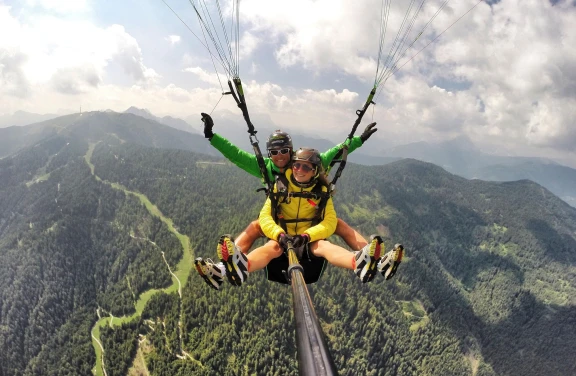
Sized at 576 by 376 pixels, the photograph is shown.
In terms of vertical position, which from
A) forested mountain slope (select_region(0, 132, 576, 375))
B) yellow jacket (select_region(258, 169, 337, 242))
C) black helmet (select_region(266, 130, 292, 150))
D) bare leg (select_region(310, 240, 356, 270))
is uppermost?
black helmet (select_region(266, 130, 292, 150))

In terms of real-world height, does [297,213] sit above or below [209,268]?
above

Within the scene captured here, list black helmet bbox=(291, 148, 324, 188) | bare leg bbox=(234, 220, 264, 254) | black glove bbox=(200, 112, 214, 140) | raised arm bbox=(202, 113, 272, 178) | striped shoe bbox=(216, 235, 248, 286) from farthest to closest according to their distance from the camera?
1. raised arm bbox=(202, 113, 272, 178)
2. bare leg bbox=(234, 220, 264, 254)
3. black glove bbox=(200, 112, 214, 140)
4. black helmet bbox=(291, 148, 324, 188)
5. striped shoe bbox=(216, 235, 248, 286)

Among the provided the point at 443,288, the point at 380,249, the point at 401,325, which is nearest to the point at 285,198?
the point at 380,249

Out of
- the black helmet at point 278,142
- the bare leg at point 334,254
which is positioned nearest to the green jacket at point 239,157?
the black helmet at point 278,142

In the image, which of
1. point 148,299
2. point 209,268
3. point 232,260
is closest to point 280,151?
point 232,260

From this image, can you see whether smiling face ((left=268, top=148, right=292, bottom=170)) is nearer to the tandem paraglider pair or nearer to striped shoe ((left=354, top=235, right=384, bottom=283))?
the tandem paraglider pair

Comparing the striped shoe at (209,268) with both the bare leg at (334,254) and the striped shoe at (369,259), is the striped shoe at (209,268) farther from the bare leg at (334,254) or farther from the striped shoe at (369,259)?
the striped shoe at (369,259)

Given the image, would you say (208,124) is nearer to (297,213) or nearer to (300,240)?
(297,213)

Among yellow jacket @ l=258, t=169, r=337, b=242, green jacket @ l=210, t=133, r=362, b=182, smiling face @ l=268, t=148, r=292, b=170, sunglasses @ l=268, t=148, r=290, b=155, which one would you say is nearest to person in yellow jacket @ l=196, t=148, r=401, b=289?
yellow jacket @ l=258, t=169, r=337, b=242
